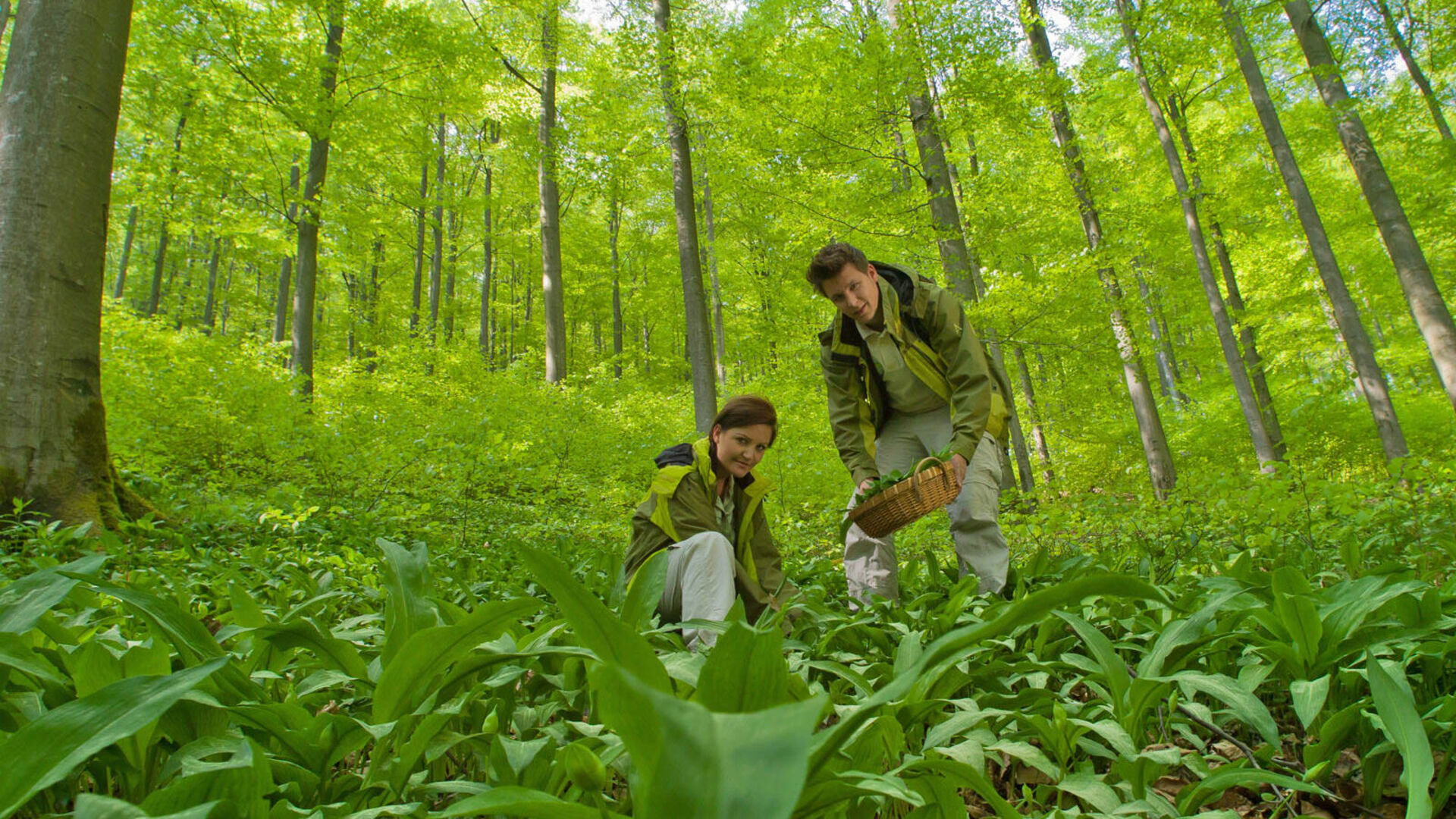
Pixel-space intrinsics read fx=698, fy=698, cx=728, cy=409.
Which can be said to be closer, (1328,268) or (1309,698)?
(1309,698)

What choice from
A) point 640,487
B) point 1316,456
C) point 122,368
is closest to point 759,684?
point 640,487

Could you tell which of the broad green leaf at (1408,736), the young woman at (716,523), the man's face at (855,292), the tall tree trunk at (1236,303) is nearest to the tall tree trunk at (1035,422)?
the tall tree trunk at (1236,303)

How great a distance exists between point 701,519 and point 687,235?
791 cm

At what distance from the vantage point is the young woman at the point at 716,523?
8.46ft

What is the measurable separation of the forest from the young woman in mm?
270

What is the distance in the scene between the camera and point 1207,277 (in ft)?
34.0

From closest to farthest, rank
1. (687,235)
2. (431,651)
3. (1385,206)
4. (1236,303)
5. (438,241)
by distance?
(431,651) < (1385,206) < (687,235) < (1236,303) < (438,241)

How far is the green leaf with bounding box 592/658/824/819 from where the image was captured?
44 centimetres

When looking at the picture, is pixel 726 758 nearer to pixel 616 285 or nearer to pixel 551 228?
pixel 551 228

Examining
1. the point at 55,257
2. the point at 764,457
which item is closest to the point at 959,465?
the point at 764,457

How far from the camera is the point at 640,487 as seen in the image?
7.89m

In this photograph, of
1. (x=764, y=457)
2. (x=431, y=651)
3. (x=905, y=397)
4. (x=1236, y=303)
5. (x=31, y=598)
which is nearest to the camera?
(x=431, y=651)

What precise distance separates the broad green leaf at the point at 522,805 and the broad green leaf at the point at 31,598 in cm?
103

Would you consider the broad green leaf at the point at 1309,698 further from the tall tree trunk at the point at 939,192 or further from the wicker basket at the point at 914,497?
the tall tree trunk at the point at 939,192
